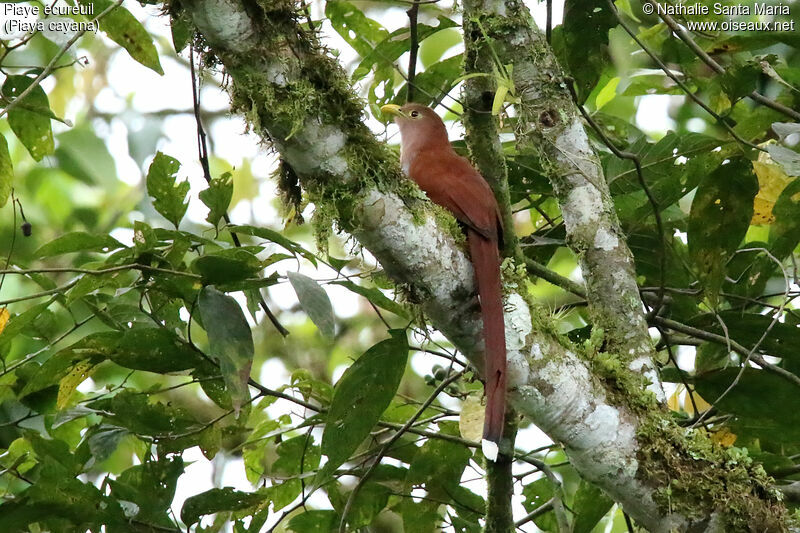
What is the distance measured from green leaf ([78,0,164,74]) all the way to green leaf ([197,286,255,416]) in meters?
1.02

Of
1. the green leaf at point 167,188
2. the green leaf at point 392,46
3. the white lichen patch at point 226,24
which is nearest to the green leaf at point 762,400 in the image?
the green leaf at point 392,46

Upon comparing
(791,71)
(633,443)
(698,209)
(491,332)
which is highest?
(791,71)

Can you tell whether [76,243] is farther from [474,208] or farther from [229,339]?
[474,208]

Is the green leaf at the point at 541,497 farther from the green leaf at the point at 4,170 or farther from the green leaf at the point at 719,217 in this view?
the green leaf at the point at 4,170

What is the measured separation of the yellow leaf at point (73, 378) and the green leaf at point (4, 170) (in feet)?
2.28


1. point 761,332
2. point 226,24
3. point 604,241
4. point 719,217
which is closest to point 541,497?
point 761,332

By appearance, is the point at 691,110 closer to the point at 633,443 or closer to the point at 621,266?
the point at 621,266

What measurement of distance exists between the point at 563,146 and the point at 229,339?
1.29 metres

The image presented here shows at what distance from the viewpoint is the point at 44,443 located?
2.77 meters

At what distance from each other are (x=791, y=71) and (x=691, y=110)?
124 centimetres

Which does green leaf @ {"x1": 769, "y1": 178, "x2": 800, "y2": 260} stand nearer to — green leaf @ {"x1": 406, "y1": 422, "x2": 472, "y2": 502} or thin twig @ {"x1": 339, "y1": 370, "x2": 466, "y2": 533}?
thin twig @ {"x1": 339, "y1": 370, "x2": 466, "y2": 533}

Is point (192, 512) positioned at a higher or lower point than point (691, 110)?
lower

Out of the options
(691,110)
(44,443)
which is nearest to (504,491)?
(44,443)

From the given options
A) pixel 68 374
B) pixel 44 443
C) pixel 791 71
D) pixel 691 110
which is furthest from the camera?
pixel 691 110
